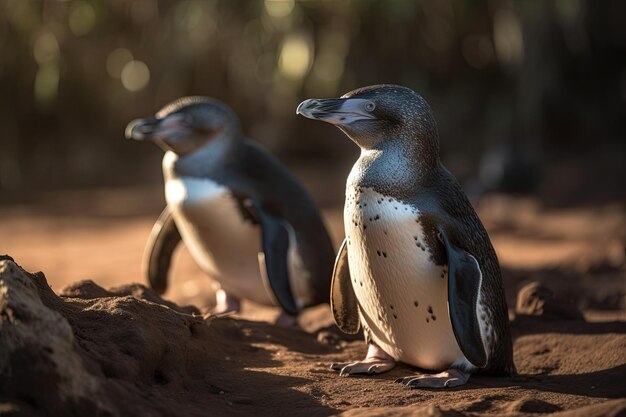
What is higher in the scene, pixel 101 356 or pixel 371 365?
pixel 101 356

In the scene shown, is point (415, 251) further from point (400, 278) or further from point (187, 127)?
point (187, 127)

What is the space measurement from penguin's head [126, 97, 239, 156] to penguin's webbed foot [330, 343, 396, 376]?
2.00 meters

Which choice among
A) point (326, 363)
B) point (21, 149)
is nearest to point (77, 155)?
point (21, 149)

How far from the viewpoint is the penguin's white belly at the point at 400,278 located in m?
3.21

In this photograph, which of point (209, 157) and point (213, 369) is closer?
point (213, 369)

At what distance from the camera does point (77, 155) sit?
51.5ft

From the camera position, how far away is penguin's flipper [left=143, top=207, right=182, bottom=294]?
5477 millimetres

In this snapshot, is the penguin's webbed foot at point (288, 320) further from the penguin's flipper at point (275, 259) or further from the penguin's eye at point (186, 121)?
the penguin's eye at point (186, 121)

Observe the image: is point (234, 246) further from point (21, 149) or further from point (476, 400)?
point (21, 149)

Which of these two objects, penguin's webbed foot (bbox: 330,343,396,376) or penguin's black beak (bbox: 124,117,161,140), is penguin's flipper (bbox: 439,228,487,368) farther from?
penguin's black beak (bbox: 124,117,161,140)

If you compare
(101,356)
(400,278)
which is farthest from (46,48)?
(101,356)

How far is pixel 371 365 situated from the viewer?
3434 millimetres

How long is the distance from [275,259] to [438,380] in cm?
179

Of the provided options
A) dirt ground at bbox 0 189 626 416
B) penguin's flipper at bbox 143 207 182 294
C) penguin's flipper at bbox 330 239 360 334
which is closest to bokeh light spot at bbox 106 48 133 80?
dirt ground at bbox 0 189 626 416
